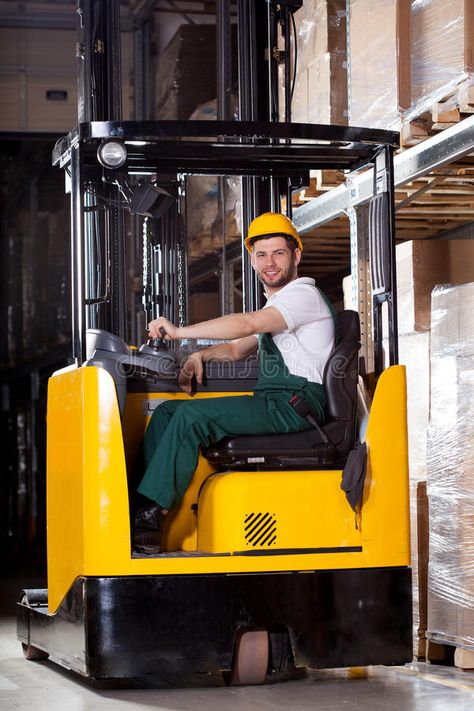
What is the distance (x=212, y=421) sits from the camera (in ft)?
16.4

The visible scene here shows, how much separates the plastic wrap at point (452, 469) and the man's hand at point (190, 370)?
4.22 ft

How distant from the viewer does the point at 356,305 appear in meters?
5.91

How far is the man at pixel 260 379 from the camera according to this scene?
4.95 meters

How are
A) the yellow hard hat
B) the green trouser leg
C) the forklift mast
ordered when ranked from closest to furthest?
the green trouser leg < the forklift mast < the yellow hard hat

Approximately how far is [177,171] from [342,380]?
1.35m

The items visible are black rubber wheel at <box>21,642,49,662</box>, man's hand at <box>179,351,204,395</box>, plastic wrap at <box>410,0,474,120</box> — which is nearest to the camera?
man's hand at <box>179,351,204,395</box>

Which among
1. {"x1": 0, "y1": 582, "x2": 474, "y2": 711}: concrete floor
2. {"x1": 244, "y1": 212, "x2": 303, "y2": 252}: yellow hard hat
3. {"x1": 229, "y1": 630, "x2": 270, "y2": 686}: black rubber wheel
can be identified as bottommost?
{"x1": 0, "y1": 582, "x2": 474, "y2": 711}: concrete floor

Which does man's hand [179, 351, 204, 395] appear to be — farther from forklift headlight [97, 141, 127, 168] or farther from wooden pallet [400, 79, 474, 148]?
wooden pallet [400, 79, 474, 148]

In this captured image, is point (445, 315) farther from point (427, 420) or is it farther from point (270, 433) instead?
point (270, 433)

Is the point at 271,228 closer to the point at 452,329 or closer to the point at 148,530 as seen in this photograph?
the point at 452,329

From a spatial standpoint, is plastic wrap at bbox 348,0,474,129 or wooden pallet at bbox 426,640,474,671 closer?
plastic wrap at bbox 348,0,474,129

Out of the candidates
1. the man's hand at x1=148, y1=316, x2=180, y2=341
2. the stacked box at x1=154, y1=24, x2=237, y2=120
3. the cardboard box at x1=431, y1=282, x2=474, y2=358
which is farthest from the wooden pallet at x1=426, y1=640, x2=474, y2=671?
the stacked box at x1=154, y1=24, x2=237, y2=120

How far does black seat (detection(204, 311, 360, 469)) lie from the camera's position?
4.99 m

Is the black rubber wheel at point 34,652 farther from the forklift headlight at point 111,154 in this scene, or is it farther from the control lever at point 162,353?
the forklift headlight at point 111,154
